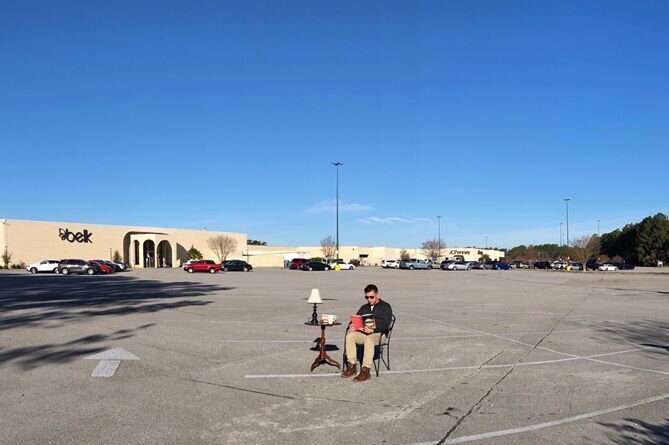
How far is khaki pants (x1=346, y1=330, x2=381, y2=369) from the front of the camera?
8328 millimetres

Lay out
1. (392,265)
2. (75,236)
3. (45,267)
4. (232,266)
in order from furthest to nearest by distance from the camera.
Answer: (392,265) → (75,236) → (232,266) → (45,267)

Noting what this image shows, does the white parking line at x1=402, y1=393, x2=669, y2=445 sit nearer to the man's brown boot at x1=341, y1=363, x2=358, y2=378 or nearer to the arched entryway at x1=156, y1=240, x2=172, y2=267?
the man's brown boot at x1=341, y1=363, x2=358, y2=378

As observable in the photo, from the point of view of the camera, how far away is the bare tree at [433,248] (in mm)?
142775

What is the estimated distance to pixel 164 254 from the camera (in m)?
89.8

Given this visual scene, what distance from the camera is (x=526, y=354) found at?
10.6m

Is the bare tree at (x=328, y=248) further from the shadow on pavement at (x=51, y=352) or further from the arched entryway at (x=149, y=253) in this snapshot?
the shadow on pavement at (x=51, y=352)

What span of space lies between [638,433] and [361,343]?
3.90 metres

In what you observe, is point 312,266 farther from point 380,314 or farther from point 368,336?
point 368,336

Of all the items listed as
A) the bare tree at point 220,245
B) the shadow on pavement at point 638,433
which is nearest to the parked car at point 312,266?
the bare tree at point 220,245

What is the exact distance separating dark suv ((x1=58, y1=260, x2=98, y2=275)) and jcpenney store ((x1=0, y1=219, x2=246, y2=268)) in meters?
16.1

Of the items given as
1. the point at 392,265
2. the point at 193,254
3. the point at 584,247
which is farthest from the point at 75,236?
the point at 584,247

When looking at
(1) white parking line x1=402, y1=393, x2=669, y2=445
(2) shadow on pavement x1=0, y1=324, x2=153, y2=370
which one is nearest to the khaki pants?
(1) white parking line x1=402, y1=393, x2=669, y2=445

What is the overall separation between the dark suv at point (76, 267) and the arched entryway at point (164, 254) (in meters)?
30.0

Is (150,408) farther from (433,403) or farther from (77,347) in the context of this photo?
(77,347)
